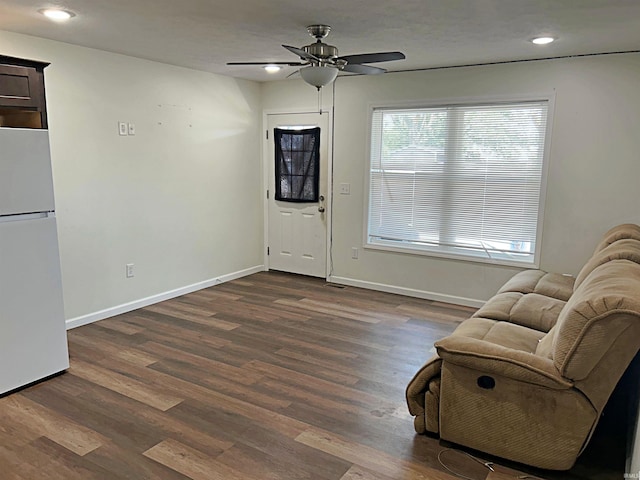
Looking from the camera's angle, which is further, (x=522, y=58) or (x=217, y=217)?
(x=217, y=217)

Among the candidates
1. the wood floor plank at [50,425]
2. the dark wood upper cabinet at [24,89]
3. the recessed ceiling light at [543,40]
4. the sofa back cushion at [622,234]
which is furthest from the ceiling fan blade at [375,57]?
the wood floor plank at [50,425]

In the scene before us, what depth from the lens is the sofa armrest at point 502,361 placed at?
2.16 meters

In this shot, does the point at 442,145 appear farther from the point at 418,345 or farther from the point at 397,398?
the point at 397,398

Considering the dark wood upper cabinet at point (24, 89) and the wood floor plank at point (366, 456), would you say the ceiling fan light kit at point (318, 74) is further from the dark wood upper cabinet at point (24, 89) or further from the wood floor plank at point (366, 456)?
the wood floor plank at point (366, 456)

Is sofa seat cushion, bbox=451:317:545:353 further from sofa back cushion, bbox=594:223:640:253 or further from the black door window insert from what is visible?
the black door window insert

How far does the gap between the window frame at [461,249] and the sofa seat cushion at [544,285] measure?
1.54ft

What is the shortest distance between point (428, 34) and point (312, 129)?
2.43 meters

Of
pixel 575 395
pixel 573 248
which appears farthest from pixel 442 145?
pixel 575 395

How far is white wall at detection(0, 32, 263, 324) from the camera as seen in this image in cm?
400

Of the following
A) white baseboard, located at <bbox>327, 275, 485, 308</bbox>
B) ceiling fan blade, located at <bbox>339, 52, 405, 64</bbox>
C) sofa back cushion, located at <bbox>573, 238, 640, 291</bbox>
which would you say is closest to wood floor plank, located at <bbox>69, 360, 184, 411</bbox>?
ceiling fan blade, located at <bbox>339, 52, 405, 64</bbox>

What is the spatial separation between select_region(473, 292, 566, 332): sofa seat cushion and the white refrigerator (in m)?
2.83

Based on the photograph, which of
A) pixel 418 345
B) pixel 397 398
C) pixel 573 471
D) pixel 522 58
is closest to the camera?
pixel 573 471

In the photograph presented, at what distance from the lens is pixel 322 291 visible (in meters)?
5.43

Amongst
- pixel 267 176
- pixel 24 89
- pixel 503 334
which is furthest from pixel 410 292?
pixel 24 89
